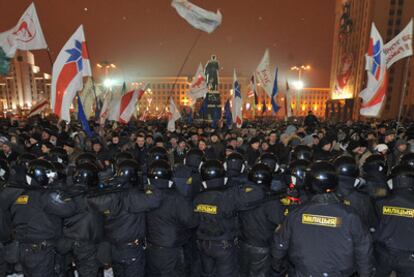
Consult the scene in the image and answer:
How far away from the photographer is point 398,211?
368 cm

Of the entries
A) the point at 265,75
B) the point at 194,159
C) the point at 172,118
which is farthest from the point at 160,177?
the point at 265,75

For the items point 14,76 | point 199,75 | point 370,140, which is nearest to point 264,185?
point 370,140

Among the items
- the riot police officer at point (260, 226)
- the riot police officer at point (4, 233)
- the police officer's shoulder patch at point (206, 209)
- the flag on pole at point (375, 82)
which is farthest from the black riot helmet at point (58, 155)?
the flag on pole at point (375, 82)

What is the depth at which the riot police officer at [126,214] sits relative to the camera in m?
4.09

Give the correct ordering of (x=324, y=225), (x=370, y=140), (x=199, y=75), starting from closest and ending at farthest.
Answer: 1. (x=324, y=225)
2. (x=370, y=140)
3. (x=199, y=75)

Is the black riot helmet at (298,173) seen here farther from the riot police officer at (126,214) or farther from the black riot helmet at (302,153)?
the riot police officer at (126,214)

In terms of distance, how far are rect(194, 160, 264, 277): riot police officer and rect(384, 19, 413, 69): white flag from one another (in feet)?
20.0

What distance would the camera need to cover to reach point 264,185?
4.38 meters

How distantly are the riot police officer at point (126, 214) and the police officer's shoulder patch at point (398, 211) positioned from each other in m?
2.97

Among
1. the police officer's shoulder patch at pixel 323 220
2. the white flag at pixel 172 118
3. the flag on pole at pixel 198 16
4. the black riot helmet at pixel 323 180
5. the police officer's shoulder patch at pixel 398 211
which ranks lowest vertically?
the police officer's shoulder patch at pixel 398 211

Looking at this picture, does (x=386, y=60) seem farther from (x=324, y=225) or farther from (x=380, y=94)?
(x=324, y=225)

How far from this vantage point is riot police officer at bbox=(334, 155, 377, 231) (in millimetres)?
4160

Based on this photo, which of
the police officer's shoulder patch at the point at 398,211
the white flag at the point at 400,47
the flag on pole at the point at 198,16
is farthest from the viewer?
the flag on pole at the point at 198,16

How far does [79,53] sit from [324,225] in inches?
276
